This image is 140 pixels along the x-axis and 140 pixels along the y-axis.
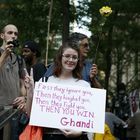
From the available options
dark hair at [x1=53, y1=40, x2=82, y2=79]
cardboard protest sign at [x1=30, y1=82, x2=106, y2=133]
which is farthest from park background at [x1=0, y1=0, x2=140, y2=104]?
cardboard protest sign at [x1=30, y1=82, x2=106, y2=133]

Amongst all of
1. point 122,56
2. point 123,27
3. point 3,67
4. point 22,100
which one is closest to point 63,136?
point 22,100

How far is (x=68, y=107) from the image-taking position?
430cm

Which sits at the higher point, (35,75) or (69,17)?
(69,17)

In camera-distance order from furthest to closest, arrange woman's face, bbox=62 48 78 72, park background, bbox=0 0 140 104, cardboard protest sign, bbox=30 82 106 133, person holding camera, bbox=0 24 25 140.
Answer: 1. park background, bbox=0 0 140 104
2. person holding camera, bbox=0 24 25 140
3. woman's face, bbox=62 48 78 72
4. cardboard protest sign, bbox=30 82 106 133

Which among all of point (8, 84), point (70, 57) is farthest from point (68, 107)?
point (8, 84)

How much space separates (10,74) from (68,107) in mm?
1011

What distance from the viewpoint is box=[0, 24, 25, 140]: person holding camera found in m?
4.83

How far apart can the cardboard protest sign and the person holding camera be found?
0.62 metres

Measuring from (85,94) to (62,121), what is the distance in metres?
0.31

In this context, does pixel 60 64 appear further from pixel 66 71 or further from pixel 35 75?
pixel 35 75

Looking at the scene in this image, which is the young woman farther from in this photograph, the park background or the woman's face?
the park background

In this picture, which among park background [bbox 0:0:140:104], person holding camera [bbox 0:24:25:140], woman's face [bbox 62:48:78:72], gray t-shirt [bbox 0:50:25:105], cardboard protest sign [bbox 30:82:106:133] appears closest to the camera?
cardboard protest sign [bbox 30:82:106:133]

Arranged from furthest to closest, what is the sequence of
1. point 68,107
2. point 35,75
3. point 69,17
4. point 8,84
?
point 69,17
point 35,75
point 8,84
point 68,107

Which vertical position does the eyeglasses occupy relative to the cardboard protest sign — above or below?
above
